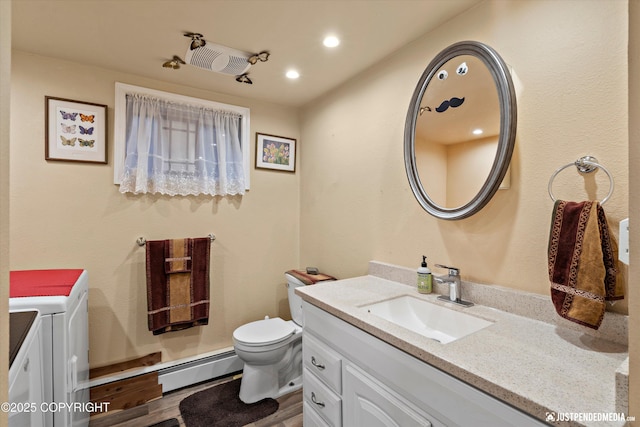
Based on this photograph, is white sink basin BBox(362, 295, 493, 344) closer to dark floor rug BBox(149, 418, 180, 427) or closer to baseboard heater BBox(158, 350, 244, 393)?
dark floor rug BBox(149, 418, 180, 427)

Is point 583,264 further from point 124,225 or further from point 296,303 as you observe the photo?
point 124,225

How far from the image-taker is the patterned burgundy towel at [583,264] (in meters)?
0.94

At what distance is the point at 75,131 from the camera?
1943 millimetres

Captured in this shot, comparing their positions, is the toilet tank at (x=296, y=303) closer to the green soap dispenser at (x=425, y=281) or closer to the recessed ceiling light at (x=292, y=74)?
the green soap dispenser at (x=425, y=281)

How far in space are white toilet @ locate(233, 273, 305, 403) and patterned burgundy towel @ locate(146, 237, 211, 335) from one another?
41cm

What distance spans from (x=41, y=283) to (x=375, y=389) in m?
1.63

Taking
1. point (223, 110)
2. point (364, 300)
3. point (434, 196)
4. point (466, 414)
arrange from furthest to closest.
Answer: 1. point (223, 110)
2. point (434, 196)
3. point (364, 300)
4. point (466, 414)

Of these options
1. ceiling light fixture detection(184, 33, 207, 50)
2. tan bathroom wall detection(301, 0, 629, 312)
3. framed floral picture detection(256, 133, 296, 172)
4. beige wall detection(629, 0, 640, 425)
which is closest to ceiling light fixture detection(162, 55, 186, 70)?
ceiling light fixture detection(184, 33, 207, 50)

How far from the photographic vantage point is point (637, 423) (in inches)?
21.5

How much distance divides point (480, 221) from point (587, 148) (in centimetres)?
47

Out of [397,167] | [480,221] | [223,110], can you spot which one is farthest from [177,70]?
[480,221]

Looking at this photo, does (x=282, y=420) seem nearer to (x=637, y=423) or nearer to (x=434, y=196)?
(x=434, y=196)

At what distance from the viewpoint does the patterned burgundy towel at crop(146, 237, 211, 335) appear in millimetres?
2105

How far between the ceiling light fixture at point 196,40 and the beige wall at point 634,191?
177 centimetres
